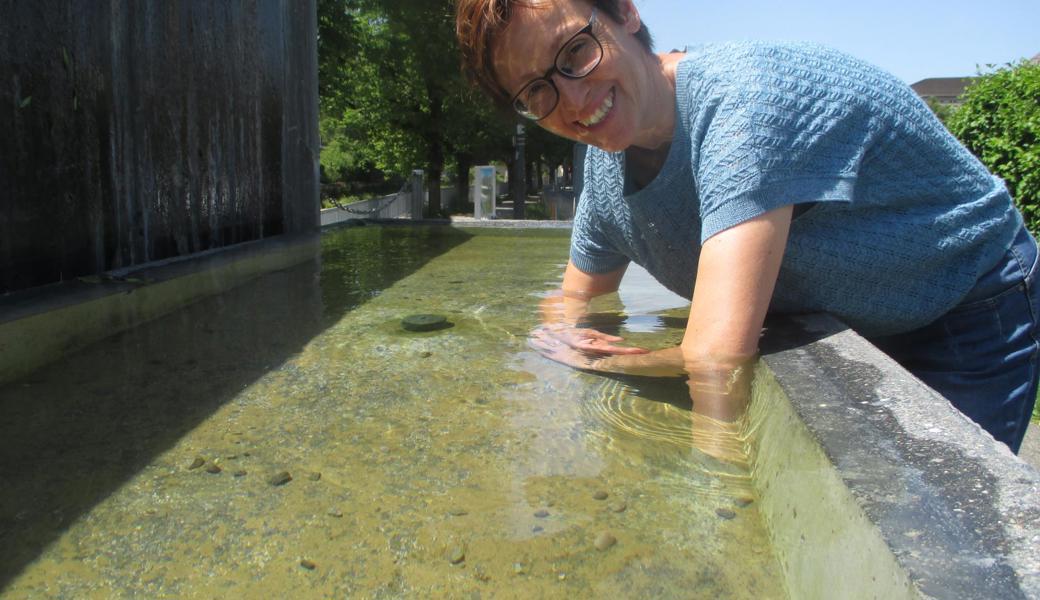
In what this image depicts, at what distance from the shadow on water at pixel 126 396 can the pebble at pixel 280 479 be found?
0.91ft

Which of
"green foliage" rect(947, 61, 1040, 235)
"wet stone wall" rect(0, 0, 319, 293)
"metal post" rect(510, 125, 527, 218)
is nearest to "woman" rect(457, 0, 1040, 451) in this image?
"wet stone wall" rect(0, 0, 319, 293)

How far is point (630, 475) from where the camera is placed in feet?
5.65

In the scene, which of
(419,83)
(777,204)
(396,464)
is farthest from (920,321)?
(419,83)

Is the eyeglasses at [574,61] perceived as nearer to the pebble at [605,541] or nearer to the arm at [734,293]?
the arm at [734,293]

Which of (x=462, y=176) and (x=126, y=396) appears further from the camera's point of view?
(x=462, y=176)

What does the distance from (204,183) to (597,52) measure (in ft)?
14.8

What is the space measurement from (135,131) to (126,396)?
2720 millimetres

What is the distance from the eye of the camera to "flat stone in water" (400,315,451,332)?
3.28 m

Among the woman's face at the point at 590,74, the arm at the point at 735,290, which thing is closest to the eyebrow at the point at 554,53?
the woman's face at the point at 590,74

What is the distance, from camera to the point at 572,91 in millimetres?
1770

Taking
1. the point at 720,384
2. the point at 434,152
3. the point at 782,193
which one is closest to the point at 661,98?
the point at 782,193

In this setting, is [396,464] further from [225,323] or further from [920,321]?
[225,323]

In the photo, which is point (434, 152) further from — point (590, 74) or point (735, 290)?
point (735, 290)

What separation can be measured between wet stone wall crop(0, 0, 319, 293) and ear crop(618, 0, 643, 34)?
9.66 ft
